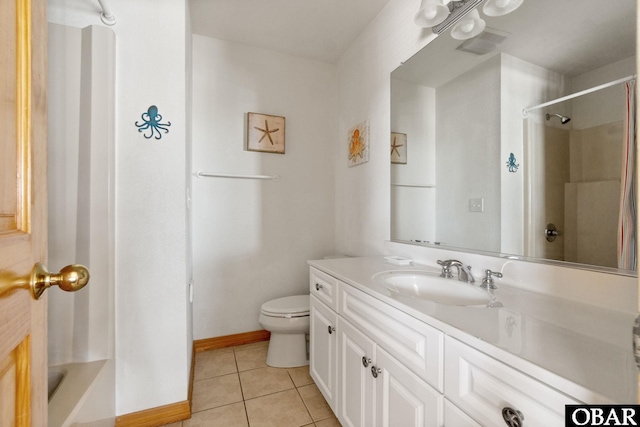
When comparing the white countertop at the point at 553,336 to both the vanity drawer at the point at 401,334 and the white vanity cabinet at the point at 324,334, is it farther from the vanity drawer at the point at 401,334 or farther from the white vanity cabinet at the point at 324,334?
the white vanity cabinet at the point at 324,334

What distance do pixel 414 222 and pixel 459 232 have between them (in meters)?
0.30

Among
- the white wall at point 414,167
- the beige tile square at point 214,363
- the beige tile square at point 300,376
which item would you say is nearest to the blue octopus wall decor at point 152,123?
the white wall at point 414,167

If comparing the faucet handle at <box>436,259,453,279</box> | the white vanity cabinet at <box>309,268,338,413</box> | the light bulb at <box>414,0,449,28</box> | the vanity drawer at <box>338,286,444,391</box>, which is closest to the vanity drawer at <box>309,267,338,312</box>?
the white vanity cabinet at <box>309,268,338,413</box>

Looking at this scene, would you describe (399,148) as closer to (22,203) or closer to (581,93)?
→ (581,93)

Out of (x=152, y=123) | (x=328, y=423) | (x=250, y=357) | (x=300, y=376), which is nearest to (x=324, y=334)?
(x=328, y=423)

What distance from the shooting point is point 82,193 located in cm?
122

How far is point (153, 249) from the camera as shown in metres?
1.35

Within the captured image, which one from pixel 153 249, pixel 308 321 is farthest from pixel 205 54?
pixel 308 321

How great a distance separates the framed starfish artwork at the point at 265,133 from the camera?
2217 mm

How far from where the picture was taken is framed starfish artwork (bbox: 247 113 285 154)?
2.22 meters

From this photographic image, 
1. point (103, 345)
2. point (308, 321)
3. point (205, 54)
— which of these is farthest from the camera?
point (205, 54)

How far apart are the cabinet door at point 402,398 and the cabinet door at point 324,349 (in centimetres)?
36

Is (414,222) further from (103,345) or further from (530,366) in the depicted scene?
(103,345)

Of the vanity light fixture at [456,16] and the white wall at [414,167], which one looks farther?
the white wall at [414,167]
